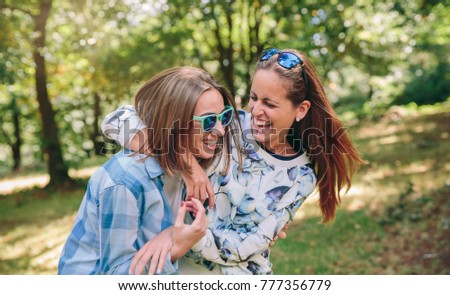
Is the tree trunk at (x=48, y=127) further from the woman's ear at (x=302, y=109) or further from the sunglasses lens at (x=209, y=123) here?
the sunglasses lens at (x=209, y=123)

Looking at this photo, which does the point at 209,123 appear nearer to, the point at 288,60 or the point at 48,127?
the point at 288,60

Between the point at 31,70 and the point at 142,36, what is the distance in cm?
447

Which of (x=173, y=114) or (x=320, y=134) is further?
(x=320, y=134)

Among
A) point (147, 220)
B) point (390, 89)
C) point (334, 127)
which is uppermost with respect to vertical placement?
point (334, 127)

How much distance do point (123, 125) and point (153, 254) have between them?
701mm

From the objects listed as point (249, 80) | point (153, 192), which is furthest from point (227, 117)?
point (249, 80)

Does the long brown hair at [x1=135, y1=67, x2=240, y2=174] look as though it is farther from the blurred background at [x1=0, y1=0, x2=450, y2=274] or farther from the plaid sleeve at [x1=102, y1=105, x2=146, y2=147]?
the blurred background at [x1=0, y1=0, x2=450, y2=274]

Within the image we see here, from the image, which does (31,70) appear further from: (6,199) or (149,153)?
(149,153)

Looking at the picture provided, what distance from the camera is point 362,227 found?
22.4ft

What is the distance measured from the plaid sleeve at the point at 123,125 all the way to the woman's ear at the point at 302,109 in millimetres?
919

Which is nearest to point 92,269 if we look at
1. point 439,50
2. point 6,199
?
point 6,199

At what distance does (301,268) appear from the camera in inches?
217

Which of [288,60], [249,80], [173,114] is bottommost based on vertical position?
[249,80]

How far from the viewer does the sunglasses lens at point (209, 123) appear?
222cm
